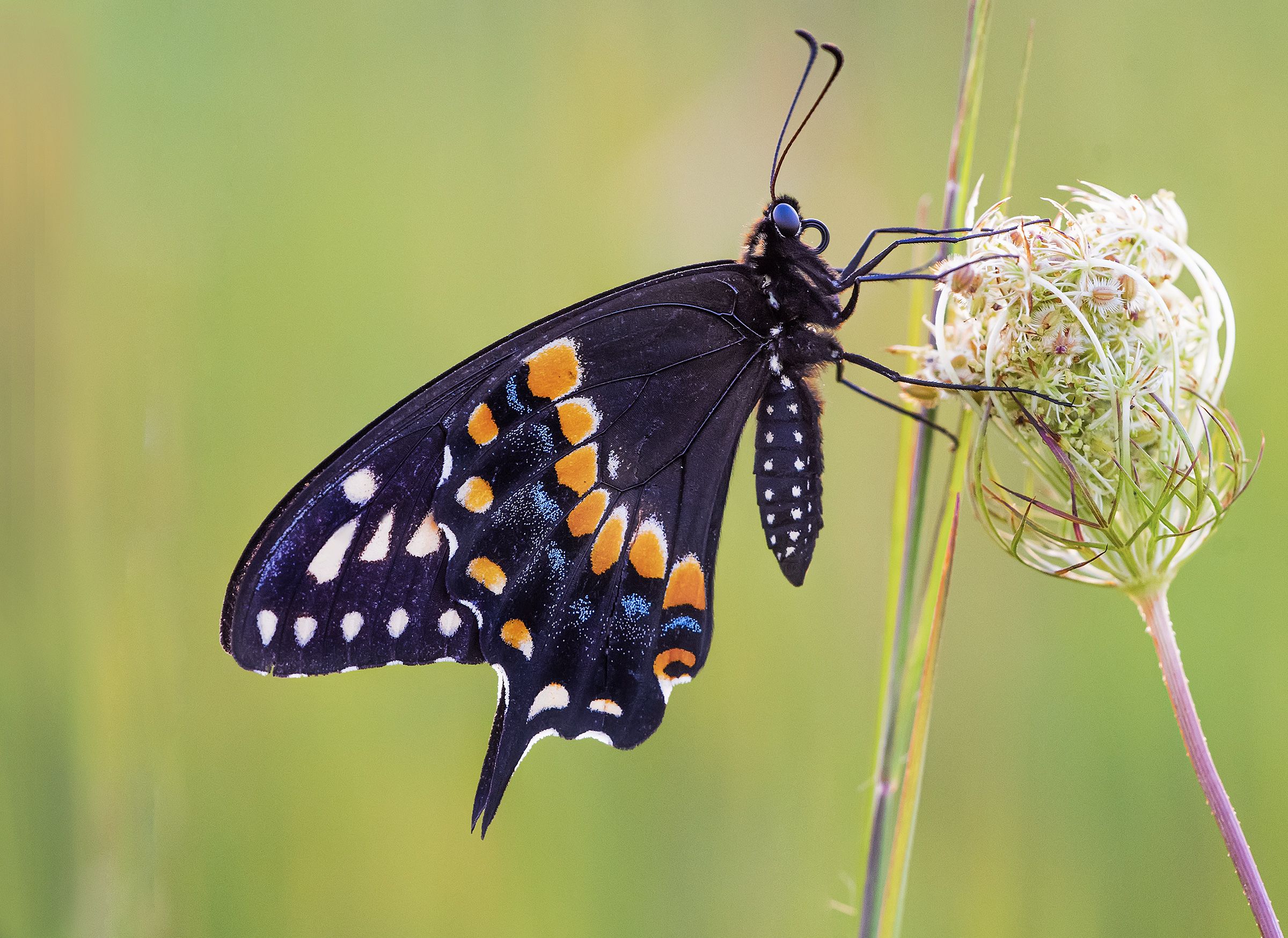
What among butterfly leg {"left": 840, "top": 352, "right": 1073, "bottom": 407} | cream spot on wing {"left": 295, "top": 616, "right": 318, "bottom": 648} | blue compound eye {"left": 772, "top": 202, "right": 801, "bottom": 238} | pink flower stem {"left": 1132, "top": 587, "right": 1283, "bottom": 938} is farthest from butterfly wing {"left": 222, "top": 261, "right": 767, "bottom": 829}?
pink flower stem {"left": 1132, "top": 587, "right": 1283, "bottom": 938}

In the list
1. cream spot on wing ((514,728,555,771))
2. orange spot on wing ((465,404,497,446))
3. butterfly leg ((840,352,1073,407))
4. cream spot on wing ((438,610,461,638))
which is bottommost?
cream spot on wing ((514,728,555,771))

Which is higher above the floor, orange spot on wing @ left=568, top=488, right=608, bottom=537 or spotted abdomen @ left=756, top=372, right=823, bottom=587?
spotted abdomen @ left=756, top=372, right=823, bottom=587

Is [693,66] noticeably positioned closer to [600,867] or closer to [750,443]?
[750,443]

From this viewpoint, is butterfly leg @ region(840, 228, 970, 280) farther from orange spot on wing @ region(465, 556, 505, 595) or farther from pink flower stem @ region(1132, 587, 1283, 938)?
orange spot on wing @ region(465, 556, 505, 595)

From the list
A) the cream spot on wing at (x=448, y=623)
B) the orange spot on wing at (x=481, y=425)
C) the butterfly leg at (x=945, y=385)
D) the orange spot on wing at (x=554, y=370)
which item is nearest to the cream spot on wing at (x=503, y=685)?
the cream spot on wing at (x=448, y=623)

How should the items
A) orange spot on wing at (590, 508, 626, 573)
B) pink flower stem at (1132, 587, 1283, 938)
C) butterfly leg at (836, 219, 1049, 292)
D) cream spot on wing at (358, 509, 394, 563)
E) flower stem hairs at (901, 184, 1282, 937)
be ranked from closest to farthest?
pink flower stem at (1132, 587, 1283, 938)
flower stem hairs at (901, 184, 1282, 937)
butterfly leg at (836, 219, 1049, 292)
cream spot on wing at (358, 509, 394, 563)
orange spot on wing at (590, 508, 626, 573)

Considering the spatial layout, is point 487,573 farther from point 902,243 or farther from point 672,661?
point 902,243

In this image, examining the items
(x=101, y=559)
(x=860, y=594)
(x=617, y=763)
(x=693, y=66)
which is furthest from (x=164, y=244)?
(x=860, y=594)

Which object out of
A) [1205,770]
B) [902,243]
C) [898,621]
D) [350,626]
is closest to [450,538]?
[350,626]

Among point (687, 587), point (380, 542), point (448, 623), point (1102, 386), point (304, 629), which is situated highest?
point (1102, 386)
